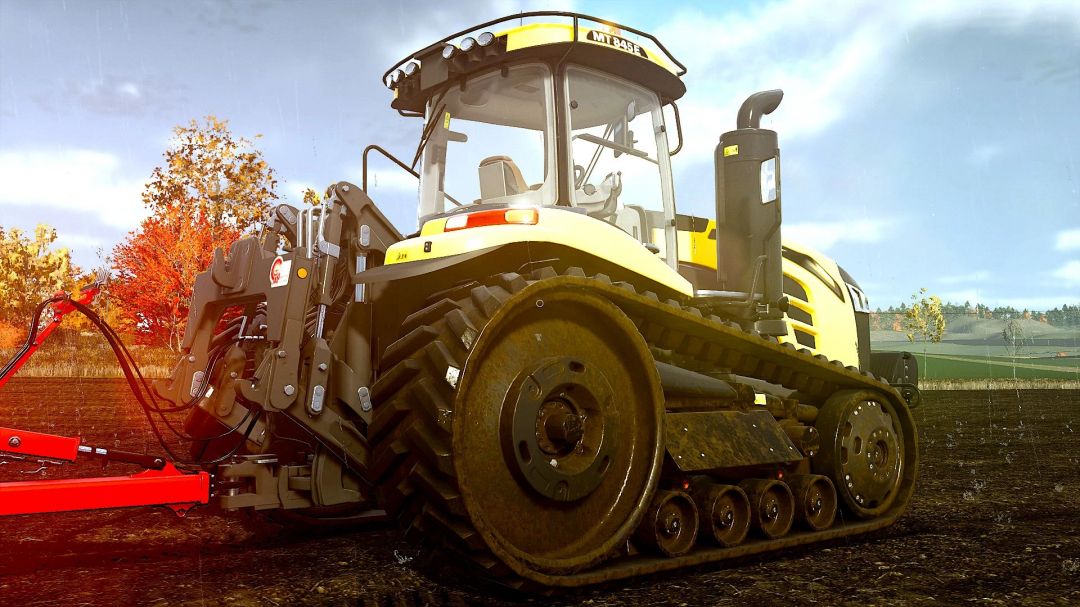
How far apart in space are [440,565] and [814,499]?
2.76m

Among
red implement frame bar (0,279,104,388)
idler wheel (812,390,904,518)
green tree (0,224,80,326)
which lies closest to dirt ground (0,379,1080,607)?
idler wheel (812,390,904,518)

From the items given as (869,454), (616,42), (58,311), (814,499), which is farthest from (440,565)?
(869,454)

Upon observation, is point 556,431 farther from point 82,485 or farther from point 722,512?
point 82,485

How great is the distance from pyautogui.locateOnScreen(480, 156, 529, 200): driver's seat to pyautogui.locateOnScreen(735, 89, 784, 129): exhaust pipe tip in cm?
177

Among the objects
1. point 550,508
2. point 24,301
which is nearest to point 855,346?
point 550,508

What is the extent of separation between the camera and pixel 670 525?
4645mm

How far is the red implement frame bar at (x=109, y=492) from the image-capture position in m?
3.61

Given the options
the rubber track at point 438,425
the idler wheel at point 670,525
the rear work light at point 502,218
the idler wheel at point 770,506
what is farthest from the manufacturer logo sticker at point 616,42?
the idler wheel at point 770,506

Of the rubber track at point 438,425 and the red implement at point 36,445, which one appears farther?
the red implement at point 36,445

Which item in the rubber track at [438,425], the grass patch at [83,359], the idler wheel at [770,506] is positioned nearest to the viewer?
Result: the rubber track at [438,425]

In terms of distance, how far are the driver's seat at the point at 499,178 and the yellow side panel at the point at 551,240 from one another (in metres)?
0.82

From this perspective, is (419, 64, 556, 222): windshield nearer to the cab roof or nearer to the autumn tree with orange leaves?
the cab roof

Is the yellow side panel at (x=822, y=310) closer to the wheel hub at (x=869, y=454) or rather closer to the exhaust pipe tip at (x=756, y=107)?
the wheel hub at (x=869, y=454)

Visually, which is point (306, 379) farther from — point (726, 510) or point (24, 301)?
point (24, 301)
